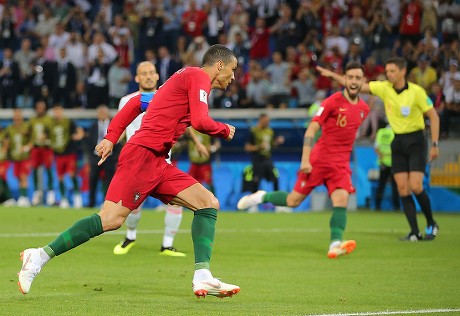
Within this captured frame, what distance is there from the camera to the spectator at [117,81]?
2680 centimetres

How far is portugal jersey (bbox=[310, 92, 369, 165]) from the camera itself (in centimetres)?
1346

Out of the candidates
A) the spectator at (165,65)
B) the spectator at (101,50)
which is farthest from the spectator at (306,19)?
the spectator at (101,50)

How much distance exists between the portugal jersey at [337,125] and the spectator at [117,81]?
1374 cm

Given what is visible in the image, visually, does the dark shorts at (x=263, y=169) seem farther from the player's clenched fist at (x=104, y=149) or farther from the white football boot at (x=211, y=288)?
the white football boot at (x=211, y=288)

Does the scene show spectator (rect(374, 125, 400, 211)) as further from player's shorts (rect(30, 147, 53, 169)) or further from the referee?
player's shorts (rect(30, 147, 53, 169))

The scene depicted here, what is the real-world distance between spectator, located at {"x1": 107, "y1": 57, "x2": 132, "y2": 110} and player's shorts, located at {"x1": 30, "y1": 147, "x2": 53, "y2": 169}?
7.48 feet

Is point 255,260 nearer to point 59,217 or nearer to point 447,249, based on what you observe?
point 447,249

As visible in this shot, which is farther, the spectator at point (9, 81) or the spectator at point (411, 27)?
the spectator at point (9, 81)

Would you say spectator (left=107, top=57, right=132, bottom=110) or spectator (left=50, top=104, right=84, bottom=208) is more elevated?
spectator (left=107, top=57, right=132, bottom=110)

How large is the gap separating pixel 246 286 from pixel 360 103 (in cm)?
438

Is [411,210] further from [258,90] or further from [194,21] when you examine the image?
[194,21]

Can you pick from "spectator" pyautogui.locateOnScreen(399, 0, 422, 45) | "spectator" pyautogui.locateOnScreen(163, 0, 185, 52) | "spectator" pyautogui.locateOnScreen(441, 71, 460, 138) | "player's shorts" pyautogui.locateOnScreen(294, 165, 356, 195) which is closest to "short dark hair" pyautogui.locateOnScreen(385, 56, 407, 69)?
"player's shorts" pyautogui.locateOnScreen(294, 165, 356, 195)

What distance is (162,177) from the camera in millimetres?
9000

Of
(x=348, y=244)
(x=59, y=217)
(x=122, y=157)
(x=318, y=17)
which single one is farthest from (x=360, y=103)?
(x=318, y=17)
